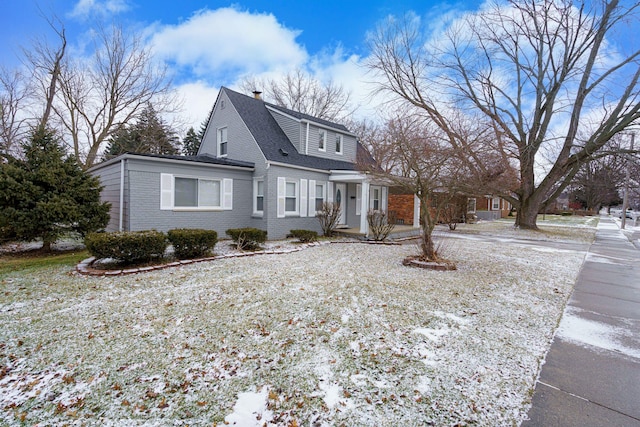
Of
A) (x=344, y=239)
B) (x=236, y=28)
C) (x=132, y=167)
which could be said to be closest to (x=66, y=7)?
(x=236, y=28)

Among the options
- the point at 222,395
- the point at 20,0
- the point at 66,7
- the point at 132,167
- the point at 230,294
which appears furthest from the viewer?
the point at 66,7

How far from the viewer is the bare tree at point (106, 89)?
57.4 feet

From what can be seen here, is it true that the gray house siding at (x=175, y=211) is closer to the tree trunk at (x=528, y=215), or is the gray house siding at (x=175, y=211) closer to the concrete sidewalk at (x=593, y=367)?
the concrete sidewalk at (x=593, y=367)

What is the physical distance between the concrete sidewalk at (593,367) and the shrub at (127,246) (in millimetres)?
6922

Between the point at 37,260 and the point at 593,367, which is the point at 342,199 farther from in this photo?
the point at 593,367

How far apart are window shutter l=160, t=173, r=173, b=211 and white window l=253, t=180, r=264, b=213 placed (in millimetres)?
3118

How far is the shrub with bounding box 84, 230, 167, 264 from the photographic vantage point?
20.4 ft

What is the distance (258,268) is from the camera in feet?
22.0

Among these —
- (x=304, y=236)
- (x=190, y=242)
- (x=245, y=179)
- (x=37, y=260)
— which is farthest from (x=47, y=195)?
(x=304, y=236)

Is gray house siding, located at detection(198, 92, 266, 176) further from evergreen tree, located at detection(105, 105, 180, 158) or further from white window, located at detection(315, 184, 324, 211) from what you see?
evergreen tree, located at detection(105, 105, 180, 158)

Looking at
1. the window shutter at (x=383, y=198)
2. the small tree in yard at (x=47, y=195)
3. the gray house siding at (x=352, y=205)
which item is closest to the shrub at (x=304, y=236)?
the gray house siding at (x=352, y=205)

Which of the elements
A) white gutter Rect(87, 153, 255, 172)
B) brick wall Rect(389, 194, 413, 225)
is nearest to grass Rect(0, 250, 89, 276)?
white gutter Rect(87, 153, 255, 172)

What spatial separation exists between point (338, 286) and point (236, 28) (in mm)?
11853

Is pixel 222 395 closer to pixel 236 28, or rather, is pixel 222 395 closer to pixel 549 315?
pixel 549 315
